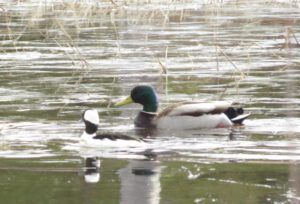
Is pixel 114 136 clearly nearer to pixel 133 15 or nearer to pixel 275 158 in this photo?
pixel 275 158

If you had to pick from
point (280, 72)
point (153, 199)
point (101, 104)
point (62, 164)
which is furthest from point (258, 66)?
point (153, 199)

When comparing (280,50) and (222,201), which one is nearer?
(222,201)

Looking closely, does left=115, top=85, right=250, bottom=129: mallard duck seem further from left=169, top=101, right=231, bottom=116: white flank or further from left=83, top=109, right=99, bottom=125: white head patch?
left=83, top=109, right=99, bottom=125: white head patch

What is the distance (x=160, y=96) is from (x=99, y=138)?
13.1 feet

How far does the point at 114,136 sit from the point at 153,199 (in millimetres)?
3093

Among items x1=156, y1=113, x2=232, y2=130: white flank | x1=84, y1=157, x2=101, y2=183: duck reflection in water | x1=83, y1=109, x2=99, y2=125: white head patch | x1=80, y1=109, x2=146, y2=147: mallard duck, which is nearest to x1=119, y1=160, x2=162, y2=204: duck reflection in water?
x1=84, y1=157, x2=101, y2=183: duck reflection in water

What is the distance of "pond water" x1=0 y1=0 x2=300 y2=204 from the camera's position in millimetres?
9305

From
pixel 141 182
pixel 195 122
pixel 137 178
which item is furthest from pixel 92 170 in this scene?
pixel 195 122

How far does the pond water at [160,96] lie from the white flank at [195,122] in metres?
0.19

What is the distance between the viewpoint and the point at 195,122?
1355cm

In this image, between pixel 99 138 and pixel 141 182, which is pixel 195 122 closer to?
pixel 99 138

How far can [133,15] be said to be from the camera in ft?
91.7

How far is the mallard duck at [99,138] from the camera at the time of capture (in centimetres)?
1165

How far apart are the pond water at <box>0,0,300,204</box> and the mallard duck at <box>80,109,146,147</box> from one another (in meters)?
0.14
